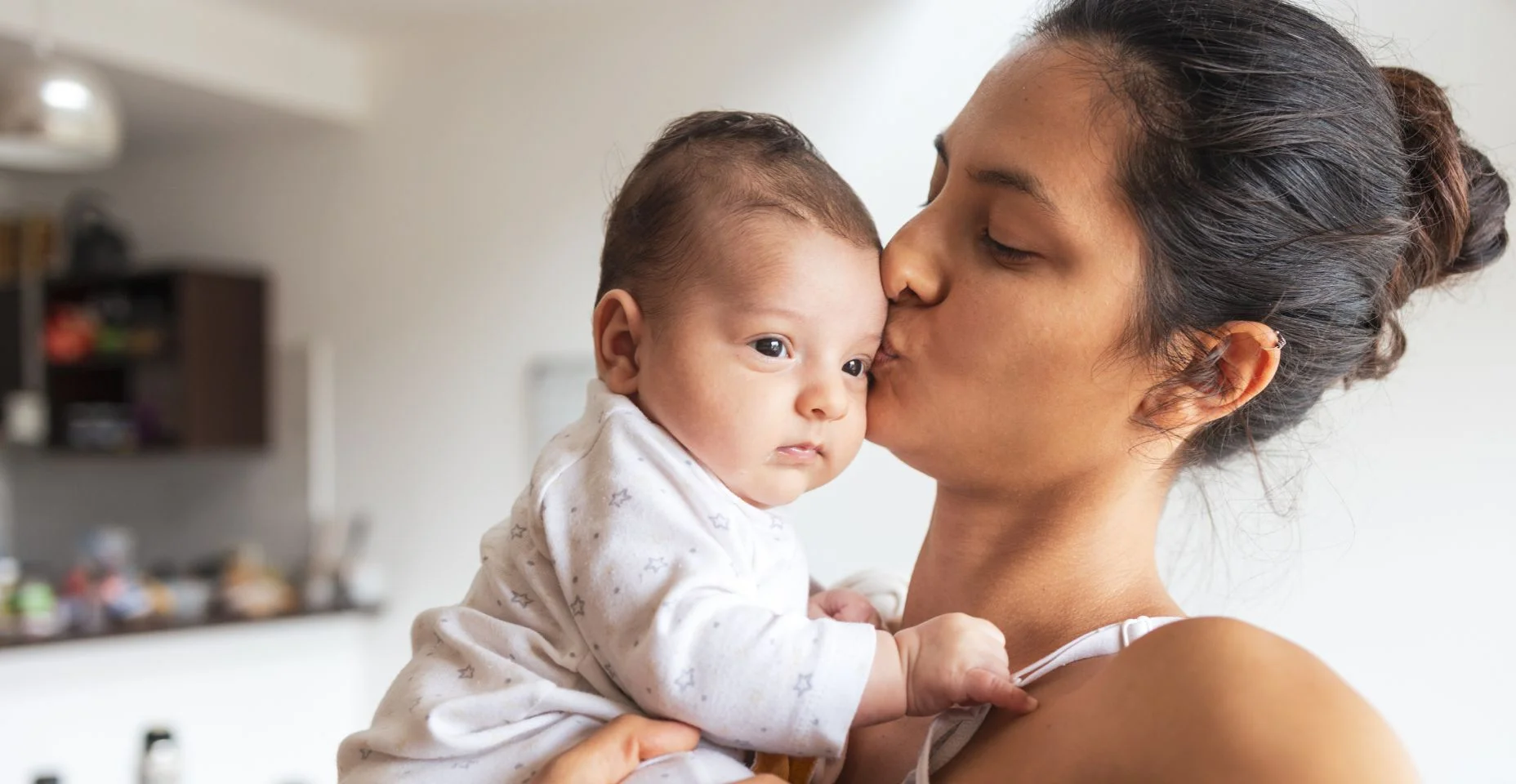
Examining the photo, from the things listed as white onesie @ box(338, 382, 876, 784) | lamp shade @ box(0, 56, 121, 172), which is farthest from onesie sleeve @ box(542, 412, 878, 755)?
lamp shade @ box(0, 56, 121, 172)

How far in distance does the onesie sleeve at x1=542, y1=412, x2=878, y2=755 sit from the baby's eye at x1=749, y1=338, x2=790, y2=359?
0.38 feet

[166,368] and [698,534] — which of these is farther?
[166,368]

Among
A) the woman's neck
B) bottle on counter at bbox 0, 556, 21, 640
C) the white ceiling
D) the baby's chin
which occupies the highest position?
the white ceiling

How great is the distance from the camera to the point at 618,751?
959 millimetres

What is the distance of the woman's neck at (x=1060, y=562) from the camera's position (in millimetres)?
1199

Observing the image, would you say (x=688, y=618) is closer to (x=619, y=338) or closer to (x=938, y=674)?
(x=938, y=674)

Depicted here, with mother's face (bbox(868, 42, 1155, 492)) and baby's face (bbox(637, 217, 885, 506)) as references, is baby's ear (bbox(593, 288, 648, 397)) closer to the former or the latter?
baby's face (bbox(637, 217, 885, 506))

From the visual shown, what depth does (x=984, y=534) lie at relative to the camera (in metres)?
1.27

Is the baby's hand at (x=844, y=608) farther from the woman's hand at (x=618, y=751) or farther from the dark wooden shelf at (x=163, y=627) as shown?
the dark wooden shelf at (x=163, y=627)

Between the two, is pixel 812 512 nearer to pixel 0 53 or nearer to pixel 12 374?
pixel 0 53

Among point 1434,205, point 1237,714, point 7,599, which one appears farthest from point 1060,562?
point 7,599

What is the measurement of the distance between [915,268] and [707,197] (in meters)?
0.20

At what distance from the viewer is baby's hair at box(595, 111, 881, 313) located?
112 cm

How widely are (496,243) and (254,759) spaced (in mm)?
2179
